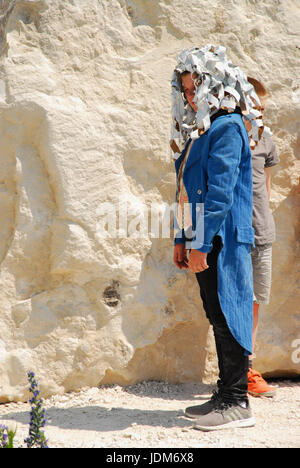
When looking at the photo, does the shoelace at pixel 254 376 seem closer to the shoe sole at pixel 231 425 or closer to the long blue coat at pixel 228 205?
the shoe sole at pixel 231 425

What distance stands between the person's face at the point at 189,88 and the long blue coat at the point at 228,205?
222 mm

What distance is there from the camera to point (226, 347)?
284 centimetres

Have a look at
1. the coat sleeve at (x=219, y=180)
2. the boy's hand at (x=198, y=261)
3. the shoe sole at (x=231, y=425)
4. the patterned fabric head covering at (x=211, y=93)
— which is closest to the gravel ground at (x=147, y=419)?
the shoe sole at (x=231, y=425)

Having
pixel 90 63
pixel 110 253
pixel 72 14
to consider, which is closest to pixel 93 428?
pixel 110 253

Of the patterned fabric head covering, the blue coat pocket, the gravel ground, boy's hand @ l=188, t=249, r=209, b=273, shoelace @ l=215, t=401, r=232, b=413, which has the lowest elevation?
the gravel ground

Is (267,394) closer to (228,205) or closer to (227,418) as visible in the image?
(227,418)

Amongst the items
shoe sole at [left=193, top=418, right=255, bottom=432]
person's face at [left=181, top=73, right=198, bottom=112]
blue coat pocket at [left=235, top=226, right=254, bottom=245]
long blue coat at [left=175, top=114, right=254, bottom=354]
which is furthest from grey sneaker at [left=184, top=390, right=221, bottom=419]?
person's face at [left=181, top=73, right=198, bottom=112]

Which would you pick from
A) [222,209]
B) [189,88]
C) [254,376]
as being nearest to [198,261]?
[222,209]

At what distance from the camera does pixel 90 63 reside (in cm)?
345

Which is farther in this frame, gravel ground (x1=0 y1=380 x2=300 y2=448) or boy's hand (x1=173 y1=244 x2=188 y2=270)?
boy's hand (x1=173 y1=244 x2=188 y2=270)

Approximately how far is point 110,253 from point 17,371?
0.86 metres

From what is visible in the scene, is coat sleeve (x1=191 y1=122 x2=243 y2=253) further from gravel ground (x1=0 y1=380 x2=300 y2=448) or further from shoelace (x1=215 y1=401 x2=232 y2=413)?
gravel ground (x1=0 y1=380 x2=300 y2=448)

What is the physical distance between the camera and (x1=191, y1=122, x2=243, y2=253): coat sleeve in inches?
106

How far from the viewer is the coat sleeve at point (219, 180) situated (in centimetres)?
270
